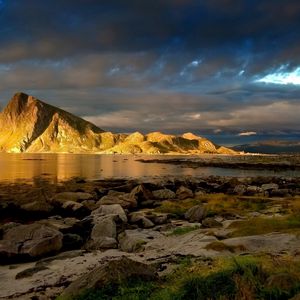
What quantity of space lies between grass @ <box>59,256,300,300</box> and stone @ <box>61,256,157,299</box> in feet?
0.57

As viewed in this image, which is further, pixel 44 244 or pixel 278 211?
pixel 278 211

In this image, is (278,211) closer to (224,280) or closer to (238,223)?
(238,223)

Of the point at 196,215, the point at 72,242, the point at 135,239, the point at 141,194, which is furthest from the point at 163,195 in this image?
the point at 135,239

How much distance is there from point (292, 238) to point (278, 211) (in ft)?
43.1

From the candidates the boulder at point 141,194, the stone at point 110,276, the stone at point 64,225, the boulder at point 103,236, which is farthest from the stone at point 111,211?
the stone at point 110,276

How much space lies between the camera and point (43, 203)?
108ft

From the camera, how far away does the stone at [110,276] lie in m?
9.57

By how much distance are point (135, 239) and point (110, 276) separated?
8.26m

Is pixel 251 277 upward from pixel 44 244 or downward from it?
upward

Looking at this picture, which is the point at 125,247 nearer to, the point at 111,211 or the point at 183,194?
the point at 111,211

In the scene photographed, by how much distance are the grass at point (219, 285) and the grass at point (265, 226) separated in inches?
270

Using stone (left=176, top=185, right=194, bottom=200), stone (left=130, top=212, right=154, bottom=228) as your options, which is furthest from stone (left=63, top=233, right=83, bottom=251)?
stone (left=176, top=185, right=194, bottom=200)

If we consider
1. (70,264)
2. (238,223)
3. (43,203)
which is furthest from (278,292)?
(43,203)

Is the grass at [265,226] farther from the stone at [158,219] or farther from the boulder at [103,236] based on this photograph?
the stone at [158,219]
